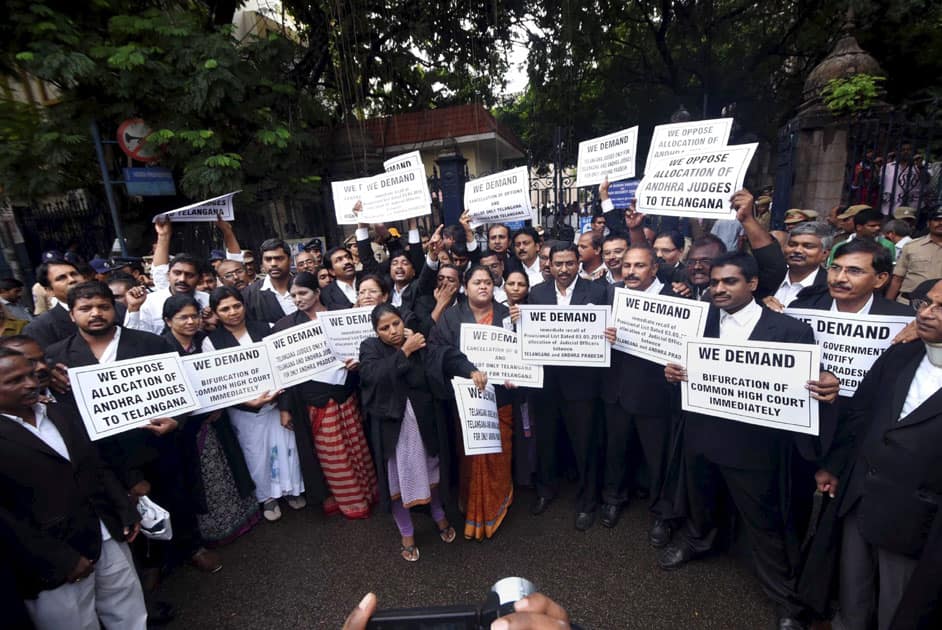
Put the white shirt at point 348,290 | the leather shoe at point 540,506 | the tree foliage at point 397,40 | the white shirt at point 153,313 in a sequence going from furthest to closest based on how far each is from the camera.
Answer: the tree foliage at point 397,40 < the white shirt at point 348,290 < the white shirt at point 153,313 < the leather shoe at point 540,506

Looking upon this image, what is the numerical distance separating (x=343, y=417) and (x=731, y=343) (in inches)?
112

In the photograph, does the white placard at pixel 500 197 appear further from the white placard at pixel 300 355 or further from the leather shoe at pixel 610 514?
the leather shoe at pixel 610 514

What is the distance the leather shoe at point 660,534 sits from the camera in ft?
10.8

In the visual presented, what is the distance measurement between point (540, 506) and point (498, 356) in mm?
1421

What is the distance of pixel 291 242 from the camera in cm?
1110

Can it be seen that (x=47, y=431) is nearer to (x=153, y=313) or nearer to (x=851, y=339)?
(x=153, y=313)

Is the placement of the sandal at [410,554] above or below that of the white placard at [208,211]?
below

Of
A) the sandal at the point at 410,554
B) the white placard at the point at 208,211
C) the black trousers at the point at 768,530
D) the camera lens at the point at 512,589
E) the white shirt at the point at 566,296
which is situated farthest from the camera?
the white placard at the point at 208,211

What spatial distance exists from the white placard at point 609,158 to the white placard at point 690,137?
290 millimetres

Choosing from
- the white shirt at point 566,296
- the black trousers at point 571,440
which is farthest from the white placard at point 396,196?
the black trousers at point 571,440

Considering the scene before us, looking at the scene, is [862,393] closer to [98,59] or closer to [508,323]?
[508,323]

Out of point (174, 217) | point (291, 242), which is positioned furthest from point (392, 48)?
point (174, 217)

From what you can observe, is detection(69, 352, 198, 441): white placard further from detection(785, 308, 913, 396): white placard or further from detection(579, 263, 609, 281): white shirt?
detection(785, 308, 913, 396): white placard

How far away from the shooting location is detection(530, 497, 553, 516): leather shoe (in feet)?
12.2
